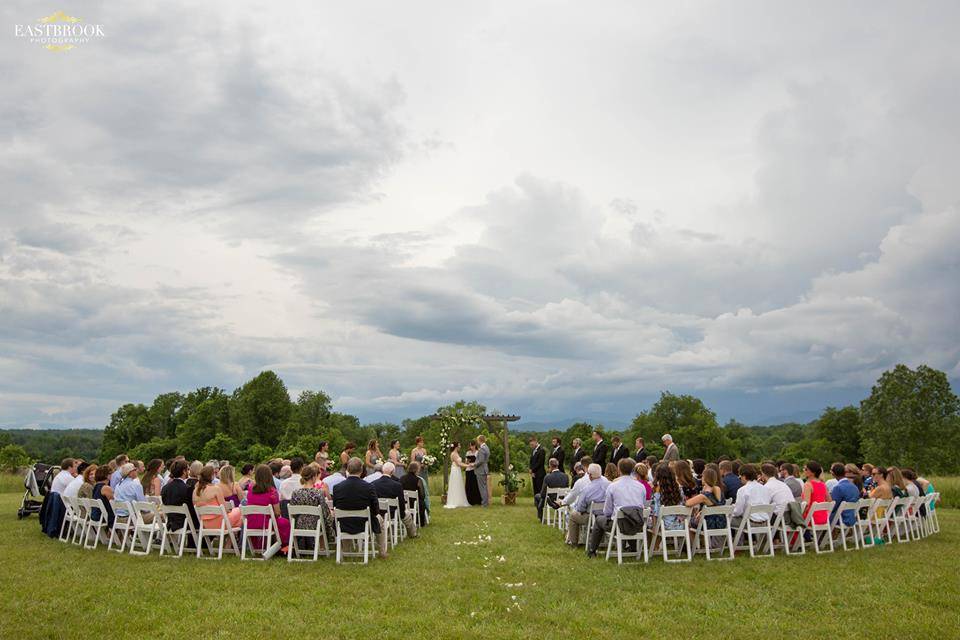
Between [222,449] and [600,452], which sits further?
[222,449]

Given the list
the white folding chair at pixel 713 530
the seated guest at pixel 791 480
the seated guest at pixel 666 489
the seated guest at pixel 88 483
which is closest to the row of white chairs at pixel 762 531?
the white folding chair at pixel 713 530

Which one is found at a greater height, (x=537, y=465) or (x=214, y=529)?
(x=537, y=465)

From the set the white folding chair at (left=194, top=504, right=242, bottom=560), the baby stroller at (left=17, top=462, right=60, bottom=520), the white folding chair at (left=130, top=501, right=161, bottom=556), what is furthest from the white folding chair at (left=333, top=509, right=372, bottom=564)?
the baby stroller at (left=17, top=462, right=60, bottom=520)

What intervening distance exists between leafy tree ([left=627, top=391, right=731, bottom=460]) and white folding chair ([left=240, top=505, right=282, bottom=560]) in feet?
143

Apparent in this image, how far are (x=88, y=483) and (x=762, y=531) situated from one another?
11.2 metres

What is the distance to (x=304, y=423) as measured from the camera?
57.5m

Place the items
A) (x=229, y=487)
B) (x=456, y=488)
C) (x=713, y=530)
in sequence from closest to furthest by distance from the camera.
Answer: (x=713, y=530) → (x=229, y=487) → (x=456, y=488)

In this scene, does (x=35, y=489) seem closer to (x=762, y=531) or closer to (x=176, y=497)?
(x=176, y=497)

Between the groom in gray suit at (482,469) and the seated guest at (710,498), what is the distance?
911 centimetres

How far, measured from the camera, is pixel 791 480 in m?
11.8

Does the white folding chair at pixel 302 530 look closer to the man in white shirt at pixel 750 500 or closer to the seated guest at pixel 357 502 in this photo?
the seated guest at pixel 357 502

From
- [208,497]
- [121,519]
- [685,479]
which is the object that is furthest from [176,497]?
[685,479]

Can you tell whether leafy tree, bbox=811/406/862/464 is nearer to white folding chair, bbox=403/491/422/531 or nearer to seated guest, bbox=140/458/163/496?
white folding chair, bbox=403/491/422/531

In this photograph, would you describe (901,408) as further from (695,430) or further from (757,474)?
(757,474)
